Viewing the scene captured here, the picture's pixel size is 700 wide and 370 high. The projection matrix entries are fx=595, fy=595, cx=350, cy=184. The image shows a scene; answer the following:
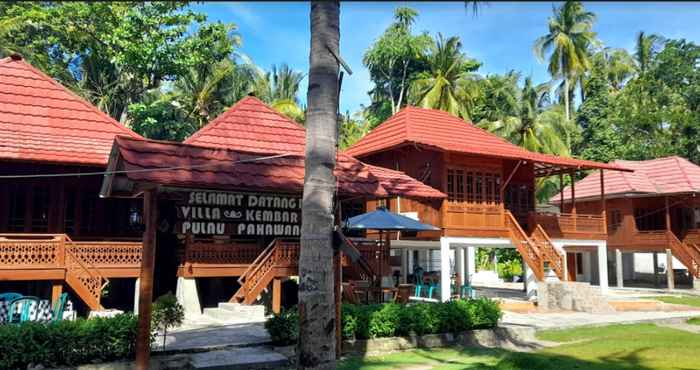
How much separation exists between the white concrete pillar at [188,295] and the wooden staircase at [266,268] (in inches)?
39.1

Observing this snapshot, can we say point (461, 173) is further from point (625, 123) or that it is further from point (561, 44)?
point (561, 44)

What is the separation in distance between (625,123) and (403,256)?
1967cm

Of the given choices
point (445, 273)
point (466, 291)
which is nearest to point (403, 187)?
point (445, 273)

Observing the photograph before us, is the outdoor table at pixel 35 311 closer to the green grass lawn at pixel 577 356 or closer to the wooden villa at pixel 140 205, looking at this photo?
the wooden villa at pixel 140 205

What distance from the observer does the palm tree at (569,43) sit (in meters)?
44.7

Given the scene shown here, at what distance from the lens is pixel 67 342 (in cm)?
898

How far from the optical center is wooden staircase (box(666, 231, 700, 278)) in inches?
1055

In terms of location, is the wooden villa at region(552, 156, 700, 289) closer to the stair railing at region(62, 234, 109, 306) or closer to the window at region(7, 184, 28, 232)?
the stair railing at region(62, 234, 109, 306)

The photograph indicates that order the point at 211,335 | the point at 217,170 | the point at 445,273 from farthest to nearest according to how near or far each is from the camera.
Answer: the point at 445,273 → the point at 211,335 → the point at 217,170

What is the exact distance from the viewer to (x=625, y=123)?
36.6 m

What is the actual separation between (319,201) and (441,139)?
15.0m

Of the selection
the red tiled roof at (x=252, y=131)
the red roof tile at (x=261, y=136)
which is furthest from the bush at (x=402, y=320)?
the red tiled roof at (x=252, y=131)

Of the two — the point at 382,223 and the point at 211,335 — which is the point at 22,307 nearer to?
the point at 211,335

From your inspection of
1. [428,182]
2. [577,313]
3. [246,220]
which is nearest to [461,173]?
[428,182]
